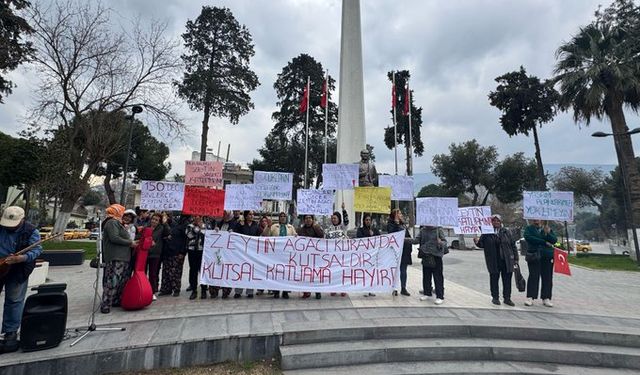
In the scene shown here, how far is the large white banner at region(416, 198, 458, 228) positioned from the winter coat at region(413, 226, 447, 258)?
0.14m

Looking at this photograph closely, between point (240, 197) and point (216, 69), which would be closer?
point (240, 197)

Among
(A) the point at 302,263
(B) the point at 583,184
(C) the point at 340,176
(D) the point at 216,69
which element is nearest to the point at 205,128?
(D) the point at 216,69

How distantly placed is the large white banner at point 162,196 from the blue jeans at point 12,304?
347 cm

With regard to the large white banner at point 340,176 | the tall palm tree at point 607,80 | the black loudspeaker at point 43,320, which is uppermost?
the tall palm tree at point 607,80

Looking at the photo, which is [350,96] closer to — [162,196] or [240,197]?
[240,197]

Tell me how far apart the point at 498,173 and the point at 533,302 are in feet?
114

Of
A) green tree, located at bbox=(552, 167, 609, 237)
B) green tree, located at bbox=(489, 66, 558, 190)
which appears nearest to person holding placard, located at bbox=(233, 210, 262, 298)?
green tree, located at bbox=(489, 66, 558, 190)

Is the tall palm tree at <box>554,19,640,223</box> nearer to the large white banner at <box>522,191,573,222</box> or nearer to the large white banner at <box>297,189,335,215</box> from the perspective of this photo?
the large white banner at <box>522,191,573,222</box>

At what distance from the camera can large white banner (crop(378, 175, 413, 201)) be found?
33.4 ft

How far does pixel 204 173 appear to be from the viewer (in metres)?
8.73

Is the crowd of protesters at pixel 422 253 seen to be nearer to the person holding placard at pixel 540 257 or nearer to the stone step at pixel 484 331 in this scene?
the person holding placard at pixel 540 257

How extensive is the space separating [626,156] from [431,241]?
1913cm

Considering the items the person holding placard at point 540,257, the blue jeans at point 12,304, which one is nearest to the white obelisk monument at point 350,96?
the person holding placard at point 540,257

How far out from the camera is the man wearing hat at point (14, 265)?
4219mm
